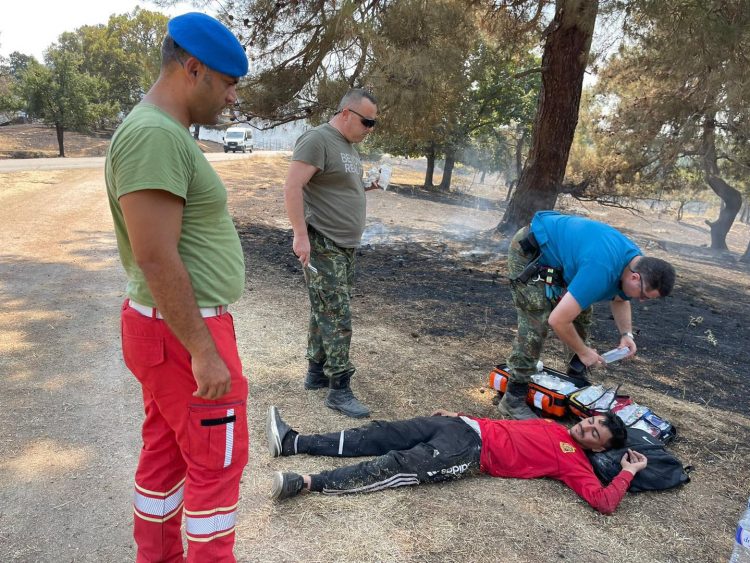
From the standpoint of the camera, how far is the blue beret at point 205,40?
55.9 inches

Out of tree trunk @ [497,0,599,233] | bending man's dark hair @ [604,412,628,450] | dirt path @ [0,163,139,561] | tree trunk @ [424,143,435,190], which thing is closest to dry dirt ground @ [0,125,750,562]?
dirt path @ [0,163,139,561]

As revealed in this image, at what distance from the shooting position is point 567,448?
2992mm

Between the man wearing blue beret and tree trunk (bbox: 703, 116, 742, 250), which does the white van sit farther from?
the man wearing blue beret

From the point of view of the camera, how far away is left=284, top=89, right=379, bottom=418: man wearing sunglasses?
329cm

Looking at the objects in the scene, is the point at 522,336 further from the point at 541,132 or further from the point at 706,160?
the point at 706,160

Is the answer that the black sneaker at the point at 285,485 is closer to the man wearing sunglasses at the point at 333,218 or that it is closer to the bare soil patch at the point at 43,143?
the man wearing sunglasses at the point at 333,218

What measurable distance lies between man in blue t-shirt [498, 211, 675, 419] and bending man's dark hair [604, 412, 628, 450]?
334 mm

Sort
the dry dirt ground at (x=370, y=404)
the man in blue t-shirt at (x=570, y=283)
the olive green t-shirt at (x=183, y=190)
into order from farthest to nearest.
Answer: the man in blue t-shirt at (x=570, y=283) < the dry dirt ground at (x=370, y=404) < the olive green t-shirt at (x=183, y=190)

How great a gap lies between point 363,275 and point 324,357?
3.73 m

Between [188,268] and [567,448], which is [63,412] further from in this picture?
[567,448]

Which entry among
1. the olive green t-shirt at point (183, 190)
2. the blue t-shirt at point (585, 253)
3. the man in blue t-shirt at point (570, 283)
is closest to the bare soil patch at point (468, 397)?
the man in blue t-shirt at point (570, 283)

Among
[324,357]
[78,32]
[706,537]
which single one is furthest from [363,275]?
[78,32]

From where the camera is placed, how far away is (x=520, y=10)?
350 inches

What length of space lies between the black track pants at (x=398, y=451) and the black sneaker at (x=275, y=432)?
10cm
